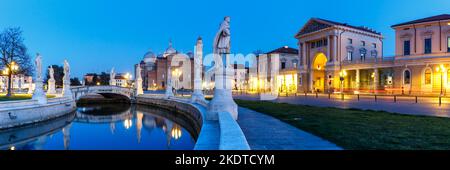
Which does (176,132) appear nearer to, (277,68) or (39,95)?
(39,95)

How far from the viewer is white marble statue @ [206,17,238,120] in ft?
35.8

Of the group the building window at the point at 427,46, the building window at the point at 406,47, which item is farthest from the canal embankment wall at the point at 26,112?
the building window at the point at 427,46

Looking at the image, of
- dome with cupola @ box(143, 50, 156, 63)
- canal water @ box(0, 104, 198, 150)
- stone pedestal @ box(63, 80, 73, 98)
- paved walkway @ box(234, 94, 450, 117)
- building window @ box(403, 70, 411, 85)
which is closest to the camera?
canal water @ box(0, 104, 198, 150)

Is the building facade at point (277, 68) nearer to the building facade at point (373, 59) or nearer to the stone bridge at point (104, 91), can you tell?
the building facade at point (373, 59)

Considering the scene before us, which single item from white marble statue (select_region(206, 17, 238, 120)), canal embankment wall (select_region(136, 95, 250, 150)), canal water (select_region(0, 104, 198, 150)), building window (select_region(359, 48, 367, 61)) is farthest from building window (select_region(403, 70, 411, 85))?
canal embankment wall (select_region(136, 95, 250, 150))

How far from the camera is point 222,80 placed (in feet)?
36.6

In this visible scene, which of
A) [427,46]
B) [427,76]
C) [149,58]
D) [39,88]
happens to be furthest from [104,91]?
[149,58]

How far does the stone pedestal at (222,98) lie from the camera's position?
35.7 feet

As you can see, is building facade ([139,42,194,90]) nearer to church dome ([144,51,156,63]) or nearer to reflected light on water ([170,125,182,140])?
church dome ([144,51,156,63])

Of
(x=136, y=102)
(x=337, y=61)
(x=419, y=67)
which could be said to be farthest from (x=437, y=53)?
(x=136, y=102)

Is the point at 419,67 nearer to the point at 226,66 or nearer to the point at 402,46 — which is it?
the point at 402,46

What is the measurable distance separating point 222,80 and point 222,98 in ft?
2.25

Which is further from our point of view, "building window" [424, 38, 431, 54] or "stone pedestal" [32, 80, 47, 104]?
"building window" [424, 38, 431, 54]

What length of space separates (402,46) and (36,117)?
4189cm
